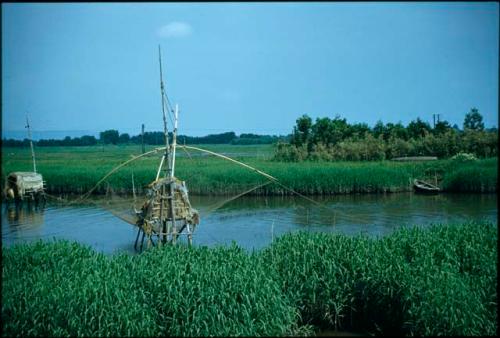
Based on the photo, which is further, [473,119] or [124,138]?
[124,138]

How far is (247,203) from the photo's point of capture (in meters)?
23.9

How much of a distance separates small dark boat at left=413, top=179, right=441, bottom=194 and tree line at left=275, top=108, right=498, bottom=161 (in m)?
6.57

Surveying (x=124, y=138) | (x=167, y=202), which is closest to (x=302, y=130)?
(x=167, y=202)

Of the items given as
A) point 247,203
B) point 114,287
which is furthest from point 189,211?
point 247,203

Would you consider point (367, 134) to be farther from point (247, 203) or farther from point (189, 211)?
point (189, 211)

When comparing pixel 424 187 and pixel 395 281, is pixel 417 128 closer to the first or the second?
pixel 424 187

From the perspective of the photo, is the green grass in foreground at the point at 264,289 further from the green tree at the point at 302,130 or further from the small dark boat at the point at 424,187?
the green tree at the point at 302,130

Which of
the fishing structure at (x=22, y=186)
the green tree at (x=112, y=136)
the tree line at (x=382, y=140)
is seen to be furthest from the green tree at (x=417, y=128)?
the green tree at (x=112, y=136)

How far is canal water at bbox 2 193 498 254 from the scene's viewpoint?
15969 millimetres

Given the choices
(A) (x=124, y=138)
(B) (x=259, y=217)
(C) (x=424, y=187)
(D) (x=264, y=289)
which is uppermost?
(A) (x=124, y=138)

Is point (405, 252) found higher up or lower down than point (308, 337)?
higher up

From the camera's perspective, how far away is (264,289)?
791cm

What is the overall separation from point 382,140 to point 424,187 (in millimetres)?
10446

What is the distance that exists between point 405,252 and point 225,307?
155 inches
